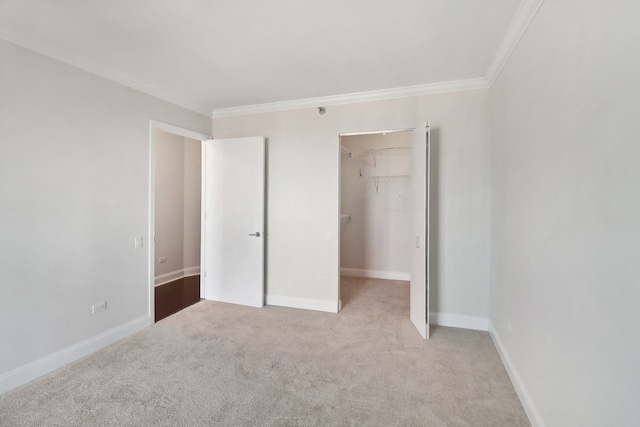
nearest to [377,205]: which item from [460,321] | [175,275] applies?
[460,321]

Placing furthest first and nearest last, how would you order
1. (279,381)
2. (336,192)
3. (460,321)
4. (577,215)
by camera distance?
(336,192)
(460,321)
(279,381)
(577,215)

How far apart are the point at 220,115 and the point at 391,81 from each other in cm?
245

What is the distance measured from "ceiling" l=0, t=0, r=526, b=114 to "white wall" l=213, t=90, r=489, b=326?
0.39 metres

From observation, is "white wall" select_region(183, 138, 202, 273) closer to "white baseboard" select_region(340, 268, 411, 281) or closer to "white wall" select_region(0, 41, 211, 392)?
"white wall" select_region(0, 41, 211, 392)

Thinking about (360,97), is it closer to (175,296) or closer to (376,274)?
(376,274)

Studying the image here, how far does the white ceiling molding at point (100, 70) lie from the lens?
230 cm

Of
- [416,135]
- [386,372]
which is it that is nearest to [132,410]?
[386,372]

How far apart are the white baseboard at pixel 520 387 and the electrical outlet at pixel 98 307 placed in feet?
11.7

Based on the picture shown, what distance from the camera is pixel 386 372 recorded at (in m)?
2.35

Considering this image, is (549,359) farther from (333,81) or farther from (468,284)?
(333,81)

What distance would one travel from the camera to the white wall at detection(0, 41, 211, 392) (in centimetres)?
216

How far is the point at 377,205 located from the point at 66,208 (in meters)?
4.35

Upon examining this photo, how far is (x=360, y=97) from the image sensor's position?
136 inches

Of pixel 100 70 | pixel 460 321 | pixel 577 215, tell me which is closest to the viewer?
pixel 577 215
